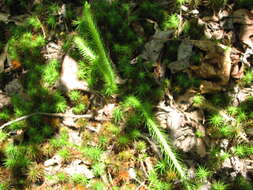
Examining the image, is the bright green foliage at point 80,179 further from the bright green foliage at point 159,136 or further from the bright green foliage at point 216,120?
the bright green foliage at point 216,120

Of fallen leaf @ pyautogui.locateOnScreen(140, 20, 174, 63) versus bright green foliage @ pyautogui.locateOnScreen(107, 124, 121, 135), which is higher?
fallen leaf @ pyautogui.locateOnScreen(140, 20, 174, 63)

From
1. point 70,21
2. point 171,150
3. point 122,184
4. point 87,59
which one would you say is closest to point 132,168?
point 122,184

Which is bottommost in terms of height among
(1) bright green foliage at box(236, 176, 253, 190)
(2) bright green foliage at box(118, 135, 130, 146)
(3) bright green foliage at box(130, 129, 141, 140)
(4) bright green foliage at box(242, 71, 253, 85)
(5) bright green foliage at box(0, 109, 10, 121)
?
(1) bright green foliage at box(236, 176, 253, 190)

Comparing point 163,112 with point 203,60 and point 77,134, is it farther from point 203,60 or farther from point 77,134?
point 77,134

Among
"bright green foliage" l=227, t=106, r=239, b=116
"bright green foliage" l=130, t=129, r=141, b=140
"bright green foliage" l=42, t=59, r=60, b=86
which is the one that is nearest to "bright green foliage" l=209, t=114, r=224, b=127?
"bright green foliage" l=227, t=106, r=239, b=116

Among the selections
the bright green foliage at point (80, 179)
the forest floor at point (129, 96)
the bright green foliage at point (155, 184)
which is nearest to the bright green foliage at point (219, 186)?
the forest floor at point (129, 96)

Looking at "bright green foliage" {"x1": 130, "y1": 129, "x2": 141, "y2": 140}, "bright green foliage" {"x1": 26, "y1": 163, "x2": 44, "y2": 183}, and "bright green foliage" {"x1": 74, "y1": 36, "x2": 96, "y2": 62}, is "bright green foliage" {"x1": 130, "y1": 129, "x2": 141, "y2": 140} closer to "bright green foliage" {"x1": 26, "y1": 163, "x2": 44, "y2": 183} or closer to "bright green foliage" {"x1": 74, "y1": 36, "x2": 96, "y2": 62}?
"bright green foliage" {"x1": 74, "y1": 36, "x2": 96, "y2": 62}
